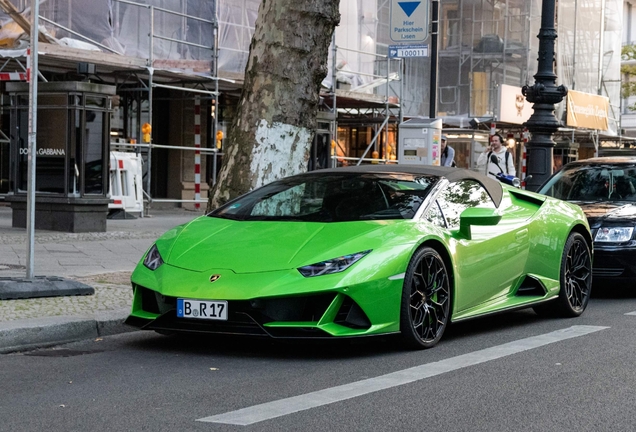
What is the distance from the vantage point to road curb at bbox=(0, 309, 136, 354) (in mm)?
7012

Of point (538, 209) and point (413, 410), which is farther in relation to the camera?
point (538, 209)

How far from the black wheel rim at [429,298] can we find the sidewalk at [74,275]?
223 cm

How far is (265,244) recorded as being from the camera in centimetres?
686

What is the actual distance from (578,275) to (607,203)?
251cm

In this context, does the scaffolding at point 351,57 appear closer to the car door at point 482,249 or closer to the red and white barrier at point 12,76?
the red and white barrier at point 12,76

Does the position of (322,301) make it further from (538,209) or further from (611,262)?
(611,262)

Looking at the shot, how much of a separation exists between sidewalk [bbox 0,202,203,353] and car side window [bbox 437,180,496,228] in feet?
7.99

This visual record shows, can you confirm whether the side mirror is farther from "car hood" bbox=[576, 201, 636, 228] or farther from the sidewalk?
"car hood" bbox=[576, 201, 636, 228]

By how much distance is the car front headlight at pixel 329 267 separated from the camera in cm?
648

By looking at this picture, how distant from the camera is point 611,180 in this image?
11.7 m

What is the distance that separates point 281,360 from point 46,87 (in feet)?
34.5

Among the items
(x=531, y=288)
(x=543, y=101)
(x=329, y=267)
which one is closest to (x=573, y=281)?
(x=531, y=288)

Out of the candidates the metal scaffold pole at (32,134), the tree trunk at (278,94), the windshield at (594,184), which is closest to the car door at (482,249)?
the tree trunk at (278,94)

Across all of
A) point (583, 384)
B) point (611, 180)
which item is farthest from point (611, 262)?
point (583, 384)
